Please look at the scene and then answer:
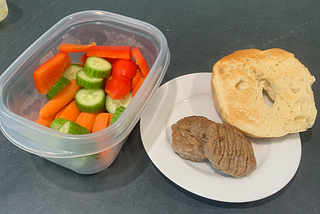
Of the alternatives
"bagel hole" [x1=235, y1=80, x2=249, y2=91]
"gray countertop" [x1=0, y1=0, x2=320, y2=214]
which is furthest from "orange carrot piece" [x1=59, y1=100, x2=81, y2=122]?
"bagel hole" [x1=235, y1=80, x2=249, y2=91]

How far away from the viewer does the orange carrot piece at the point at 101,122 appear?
5.22 ft

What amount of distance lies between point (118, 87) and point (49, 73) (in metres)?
0.45

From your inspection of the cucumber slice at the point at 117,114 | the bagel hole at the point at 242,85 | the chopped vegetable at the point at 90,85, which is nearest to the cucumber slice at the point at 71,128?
the chopped vegetable at the point at 90,85

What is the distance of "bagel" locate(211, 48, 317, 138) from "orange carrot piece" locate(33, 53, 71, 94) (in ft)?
3.59

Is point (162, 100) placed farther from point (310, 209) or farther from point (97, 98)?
point (310, 209)

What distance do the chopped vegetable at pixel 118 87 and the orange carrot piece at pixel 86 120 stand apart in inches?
7.7

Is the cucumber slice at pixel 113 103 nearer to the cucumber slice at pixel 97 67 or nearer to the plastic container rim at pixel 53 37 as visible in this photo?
the cucumber slice at pixel 97 67

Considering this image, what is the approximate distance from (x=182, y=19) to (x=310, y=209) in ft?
6.84

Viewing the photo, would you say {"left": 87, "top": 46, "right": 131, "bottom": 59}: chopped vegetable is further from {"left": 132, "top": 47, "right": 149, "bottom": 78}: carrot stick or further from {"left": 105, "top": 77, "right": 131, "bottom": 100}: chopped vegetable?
{"left": 105, "top": 77, "right": 131, "bottom": 100}: chopped vegetable

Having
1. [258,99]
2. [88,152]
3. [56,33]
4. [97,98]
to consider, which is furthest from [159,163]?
[56,33]

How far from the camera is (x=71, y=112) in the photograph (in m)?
1.68

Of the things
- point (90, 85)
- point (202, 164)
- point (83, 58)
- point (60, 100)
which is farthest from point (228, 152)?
point (83, 58)

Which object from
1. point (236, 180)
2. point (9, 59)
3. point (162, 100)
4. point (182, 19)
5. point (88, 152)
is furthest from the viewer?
point (182, 19)

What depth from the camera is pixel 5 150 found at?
Answer: 176 cm
